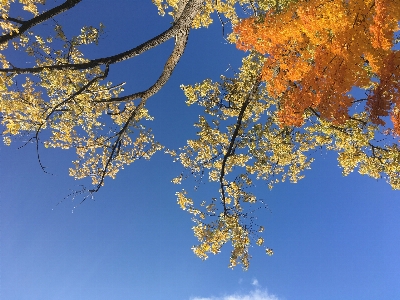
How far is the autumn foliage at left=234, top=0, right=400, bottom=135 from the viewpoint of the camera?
38.6ft

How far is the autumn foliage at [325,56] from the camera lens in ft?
38.6

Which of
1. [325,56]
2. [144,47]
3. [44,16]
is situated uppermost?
[325,56]

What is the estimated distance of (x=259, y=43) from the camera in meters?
12.0

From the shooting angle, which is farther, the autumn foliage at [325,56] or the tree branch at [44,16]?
the autumn foliage at [325,56]

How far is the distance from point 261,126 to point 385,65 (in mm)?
6245

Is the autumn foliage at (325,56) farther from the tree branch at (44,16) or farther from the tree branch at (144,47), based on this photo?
the tree branch at (44,16)

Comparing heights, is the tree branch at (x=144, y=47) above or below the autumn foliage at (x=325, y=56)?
below

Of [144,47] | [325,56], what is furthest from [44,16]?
[325,56]

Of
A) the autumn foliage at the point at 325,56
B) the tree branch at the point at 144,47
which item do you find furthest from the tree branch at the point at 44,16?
the autumn foliage at the point at 325,56

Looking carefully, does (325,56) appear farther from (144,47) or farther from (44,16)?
(44,16)

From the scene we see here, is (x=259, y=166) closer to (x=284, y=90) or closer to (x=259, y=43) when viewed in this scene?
(x=284, y=90)

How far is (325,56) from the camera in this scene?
1276cm

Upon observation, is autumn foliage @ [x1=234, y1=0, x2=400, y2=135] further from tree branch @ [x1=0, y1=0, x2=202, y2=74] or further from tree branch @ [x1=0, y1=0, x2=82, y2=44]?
tree branch @ [x1=0, y1=0, x2=82, y2=44]

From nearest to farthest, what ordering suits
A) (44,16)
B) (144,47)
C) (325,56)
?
(44,16), (144,47), (325,56)
